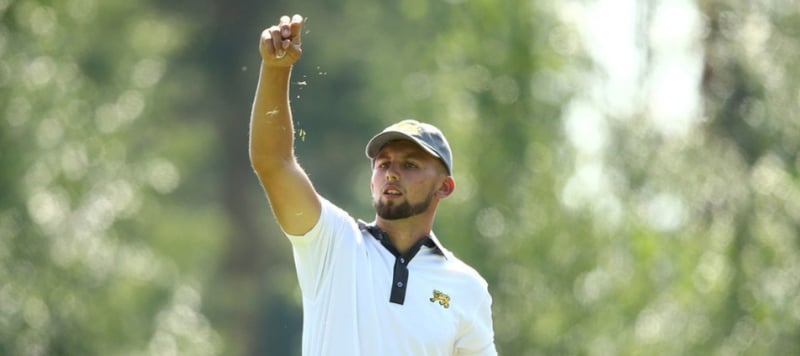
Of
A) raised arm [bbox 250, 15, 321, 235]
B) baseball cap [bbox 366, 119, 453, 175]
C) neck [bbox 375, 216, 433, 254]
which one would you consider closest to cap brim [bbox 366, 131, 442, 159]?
baseball cap [bbox 366, 119, 453, 175]

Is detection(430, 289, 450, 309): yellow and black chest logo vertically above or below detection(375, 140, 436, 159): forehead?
below

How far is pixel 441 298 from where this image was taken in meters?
7.12

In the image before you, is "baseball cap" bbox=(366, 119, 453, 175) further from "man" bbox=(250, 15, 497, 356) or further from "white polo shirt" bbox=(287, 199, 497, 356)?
"white polo shirt" bbox=(287, 199, 497, 356)

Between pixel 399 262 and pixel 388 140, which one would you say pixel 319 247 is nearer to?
pixel 399 262

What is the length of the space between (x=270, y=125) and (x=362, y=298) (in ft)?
2.19

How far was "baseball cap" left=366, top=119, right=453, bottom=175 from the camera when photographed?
716cm

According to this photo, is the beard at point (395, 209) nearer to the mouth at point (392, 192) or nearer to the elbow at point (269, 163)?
the mouth at point (392, 192)

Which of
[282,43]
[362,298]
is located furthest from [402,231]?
[282,43]

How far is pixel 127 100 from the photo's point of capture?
24.8 metres

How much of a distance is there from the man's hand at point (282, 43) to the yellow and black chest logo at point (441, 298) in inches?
41.1

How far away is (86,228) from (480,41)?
4.45m

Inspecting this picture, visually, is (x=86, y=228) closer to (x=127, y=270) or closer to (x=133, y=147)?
(x=127, y=270)

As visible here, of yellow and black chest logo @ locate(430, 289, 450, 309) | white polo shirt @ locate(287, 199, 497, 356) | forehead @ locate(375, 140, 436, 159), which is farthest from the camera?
forehead @ locate(375, 140, 436, 159)

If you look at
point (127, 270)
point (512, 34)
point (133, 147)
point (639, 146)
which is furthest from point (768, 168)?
point (133, 147)
